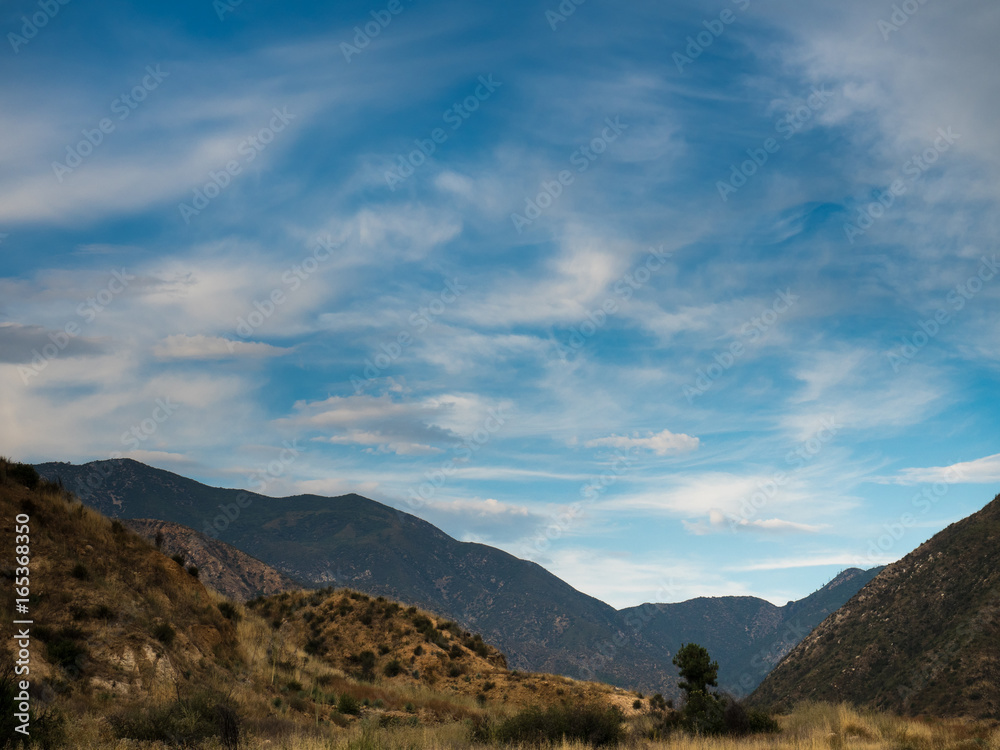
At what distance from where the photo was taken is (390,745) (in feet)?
41.2

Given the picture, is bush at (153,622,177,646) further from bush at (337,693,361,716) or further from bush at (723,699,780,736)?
bush at (723,699,780,736)

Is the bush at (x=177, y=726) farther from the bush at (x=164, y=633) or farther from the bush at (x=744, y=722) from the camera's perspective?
the bush at (x=744, y=722)

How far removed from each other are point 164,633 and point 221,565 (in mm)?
98201

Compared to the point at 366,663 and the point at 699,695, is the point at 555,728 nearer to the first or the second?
the point at 699,695

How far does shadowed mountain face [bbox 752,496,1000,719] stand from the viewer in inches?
2362

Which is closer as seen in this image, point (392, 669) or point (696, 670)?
point (696, 670)

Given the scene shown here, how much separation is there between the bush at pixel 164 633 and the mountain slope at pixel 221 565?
83.9 metres

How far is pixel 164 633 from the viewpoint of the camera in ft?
61.2

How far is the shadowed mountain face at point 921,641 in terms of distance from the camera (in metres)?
60.0

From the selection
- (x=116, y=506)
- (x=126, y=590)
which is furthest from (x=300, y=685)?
(x=116, y=506)

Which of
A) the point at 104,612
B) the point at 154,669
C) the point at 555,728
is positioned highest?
the point at 104,612

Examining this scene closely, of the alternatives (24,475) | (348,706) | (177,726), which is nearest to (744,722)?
(348,706)

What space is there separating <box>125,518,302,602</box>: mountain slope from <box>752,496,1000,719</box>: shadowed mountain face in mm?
75417

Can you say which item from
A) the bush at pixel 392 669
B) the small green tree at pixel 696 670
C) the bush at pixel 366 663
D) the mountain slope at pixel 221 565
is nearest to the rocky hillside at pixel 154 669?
the bush at pixel 392 669
